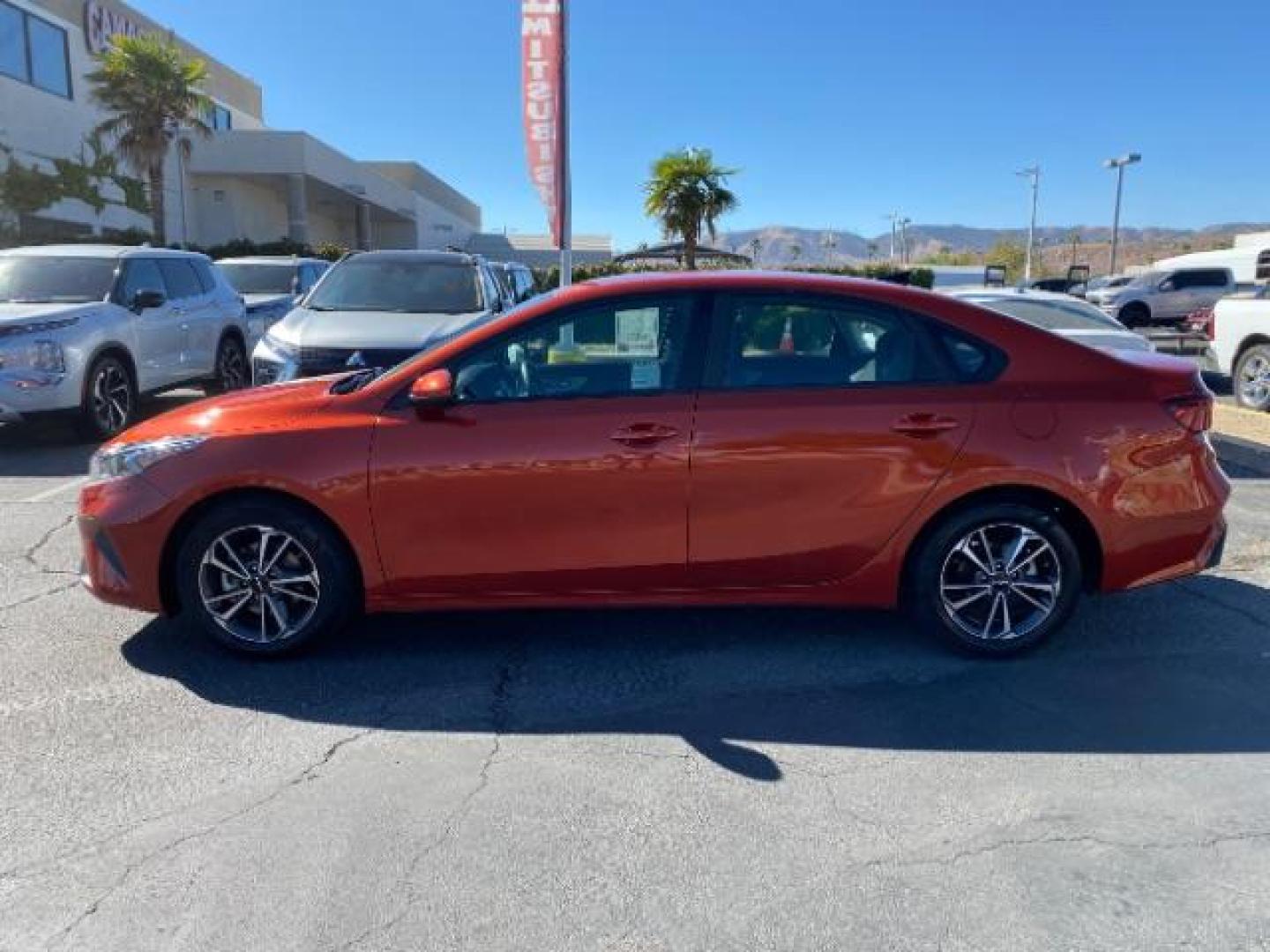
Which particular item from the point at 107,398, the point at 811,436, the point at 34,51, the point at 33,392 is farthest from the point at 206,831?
the point at 34,51

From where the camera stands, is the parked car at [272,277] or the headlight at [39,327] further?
the parked car at [272,277]

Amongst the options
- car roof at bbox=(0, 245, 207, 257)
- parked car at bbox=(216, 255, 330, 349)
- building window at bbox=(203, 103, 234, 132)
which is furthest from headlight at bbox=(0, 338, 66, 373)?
building window at bbox=(203, 103, 234, 132)

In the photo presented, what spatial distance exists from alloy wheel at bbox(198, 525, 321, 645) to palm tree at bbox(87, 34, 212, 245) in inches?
1131

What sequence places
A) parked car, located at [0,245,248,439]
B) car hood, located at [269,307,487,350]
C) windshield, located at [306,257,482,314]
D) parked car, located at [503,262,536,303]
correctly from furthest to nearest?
parked car, located at [503,262,536,303], windshield, located at [306,257,482,314], parked car, located at [0,245,248,439], car hood, located at [269,307,487,350]

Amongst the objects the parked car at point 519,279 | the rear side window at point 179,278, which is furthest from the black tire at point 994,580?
the parked car at point 519,279

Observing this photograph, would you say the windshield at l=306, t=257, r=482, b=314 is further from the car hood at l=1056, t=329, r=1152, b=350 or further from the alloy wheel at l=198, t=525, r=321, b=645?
the car hood at l=1056, t=329, r=1152, b=350

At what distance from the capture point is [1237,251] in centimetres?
3428

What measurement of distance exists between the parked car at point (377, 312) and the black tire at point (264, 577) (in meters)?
2.89

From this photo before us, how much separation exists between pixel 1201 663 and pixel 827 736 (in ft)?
6.09

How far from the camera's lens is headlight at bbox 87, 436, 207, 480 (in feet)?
12.6

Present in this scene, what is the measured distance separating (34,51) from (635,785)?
3124 centimetres

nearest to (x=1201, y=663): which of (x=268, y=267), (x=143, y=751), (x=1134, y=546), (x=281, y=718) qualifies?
(x=1134, y=546)

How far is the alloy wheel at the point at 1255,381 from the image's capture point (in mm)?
10898

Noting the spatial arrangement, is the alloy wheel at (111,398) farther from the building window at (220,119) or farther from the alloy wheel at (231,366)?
the building window at (220,119)
